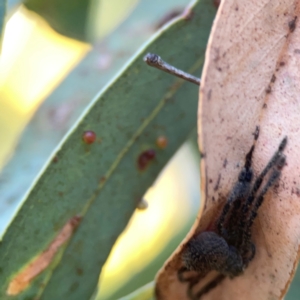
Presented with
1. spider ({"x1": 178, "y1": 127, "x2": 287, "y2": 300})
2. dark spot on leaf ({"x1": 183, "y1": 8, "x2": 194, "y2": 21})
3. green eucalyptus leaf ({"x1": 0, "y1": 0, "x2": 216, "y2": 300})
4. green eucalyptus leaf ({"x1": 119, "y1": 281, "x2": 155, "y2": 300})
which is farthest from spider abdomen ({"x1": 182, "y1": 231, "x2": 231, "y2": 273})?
dark spot on leaf ({"x1": 183, "y1": 8, "x2": 194, "y2": 21})

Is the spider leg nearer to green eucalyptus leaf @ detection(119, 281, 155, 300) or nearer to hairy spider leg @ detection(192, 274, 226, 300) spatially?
hairy spider leg @ detection(192, 274, 226, 300)

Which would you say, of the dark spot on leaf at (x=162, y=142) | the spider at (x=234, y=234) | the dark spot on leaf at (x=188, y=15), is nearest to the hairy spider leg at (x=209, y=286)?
the spider at (x=234, y=234)

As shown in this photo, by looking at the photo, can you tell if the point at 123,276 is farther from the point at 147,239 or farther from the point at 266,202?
the point at 266,202

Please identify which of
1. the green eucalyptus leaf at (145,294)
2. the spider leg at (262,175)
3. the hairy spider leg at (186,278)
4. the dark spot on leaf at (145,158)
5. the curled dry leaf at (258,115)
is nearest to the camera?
the curled dry leaf at (258,115)

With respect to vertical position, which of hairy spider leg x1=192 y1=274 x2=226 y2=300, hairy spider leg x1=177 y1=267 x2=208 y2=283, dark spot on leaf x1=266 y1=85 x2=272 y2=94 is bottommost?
hairy spider leg x1=192 y1=274 x2=226 y2=300


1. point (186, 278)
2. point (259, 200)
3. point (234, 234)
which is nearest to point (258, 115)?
point (259, 200)

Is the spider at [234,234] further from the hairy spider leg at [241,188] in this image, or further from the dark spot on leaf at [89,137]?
the dark spot on leaf at [89,137]
